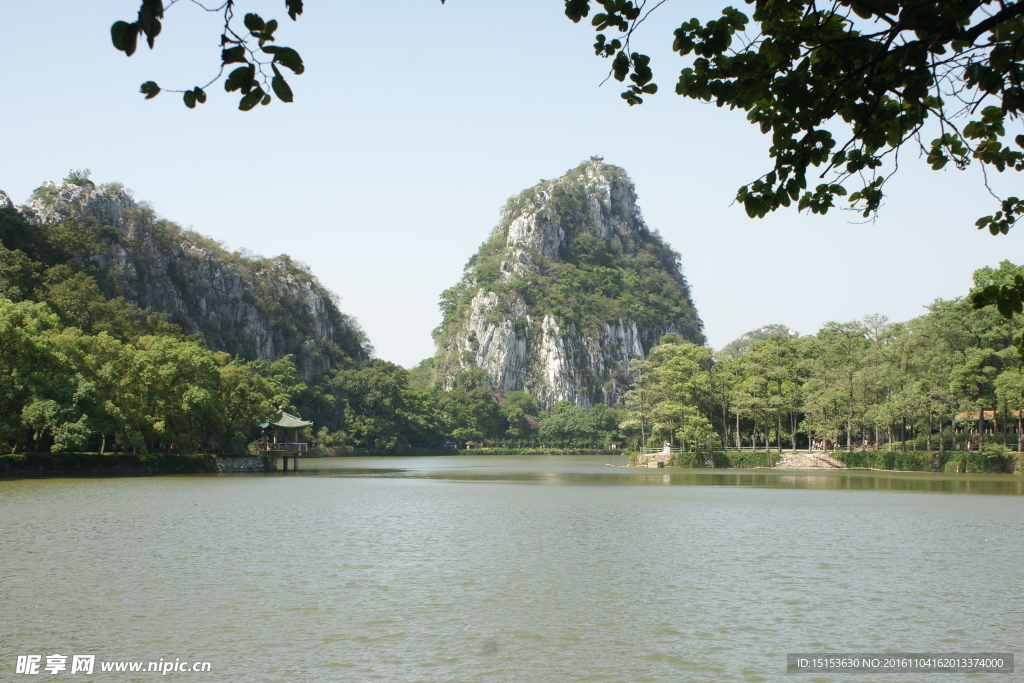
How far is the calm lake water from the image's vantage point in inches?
400

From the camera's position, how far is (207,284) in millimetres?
112250

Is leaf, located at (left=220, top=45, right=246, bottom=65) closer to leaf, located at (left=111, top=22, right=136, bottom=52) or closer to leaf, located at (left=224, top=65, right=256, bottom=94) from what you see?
leaf, located at (left=224, top=65, right=256, bottom=94)

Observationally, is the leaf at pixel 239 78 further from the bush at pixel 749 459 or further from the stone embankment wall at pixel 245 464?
the bush at pixel 749 459

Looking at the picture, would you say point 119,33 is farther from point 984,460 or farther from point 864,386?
point 864,386

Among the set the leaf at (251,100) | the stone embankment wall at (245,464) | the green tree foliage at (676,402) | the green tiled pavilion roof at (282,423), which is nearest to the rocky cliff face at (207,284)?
the green tiled pavilion roof at (282,423)

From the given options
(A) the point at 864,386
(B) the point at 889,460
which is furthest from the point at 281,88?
(A) the point at 864,386

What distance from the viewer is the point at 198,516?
24469mm

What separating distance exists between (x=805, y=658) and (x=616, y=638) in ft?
7.25

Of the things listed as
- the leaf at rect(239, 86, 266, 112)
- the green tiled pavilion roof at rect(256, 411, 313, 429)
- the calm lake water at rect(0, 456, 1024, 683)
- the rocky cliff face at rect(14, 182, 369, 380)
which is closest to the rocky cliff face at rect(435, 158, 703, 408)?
the rocky cliff face at rect(14, 182, 369, 380)

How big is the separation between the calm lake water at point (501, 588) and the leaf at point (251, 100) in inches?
260

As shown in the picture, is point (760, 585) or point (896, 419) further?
point (896, 419)

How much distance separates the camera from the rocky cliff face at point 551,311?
167m

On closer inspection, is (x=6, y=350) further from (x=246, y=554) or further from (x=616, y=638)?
(x=616, y=638)

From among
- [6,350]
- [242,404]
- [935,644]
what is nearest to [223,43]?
[935,644]
